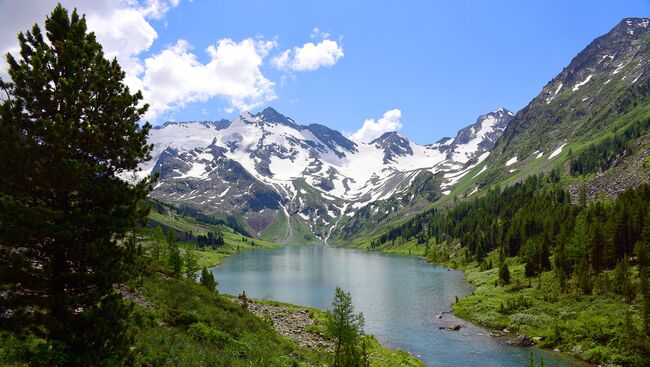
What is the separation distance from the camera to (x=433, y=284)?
376 feet

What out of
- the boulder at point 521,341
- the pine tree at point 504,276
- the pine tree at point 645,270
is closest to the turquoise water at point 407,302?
the boulder at point 521,341

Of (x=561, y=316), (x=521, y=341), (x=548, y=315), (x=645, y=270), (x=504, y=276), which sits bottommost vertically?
(x=521, y=341)

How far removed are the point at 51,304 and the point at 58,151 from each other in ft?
19.8

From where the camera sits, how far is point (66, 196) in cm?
1627

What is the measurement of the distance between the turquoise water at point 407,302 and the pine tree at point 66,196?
45.9 m

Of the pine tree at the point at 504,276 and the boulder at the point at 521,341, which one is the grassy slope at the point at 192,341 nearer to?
the boulder at the point at 521,341

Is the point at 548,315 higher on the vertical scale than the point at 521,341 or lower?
higher

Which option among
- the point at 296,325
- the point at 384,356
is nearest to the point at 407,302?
the point at 296,325

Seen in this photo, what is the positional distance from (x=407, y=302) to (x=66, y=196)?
8445 cm

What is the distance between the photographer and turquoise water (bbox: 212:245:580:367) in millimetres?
53344

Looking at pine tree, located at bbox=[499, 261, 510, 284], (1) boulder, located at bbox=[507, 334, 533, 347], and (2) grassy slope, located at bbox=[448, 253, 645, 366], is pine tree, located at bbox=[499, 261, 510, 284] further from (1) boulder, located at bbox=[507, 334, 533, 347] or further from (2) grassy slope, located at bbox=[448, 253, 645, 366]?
(1) boulder, located at bbox=[507, 334, 533, 347]

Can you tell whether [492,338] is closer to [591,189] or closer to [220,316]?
[220,316]

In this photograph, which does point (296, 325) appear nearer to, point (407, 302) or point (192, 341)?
point (192, 341)

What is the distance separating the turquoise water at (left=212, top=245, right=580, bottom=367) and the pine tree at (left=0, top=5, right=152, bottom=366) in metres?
45.9
